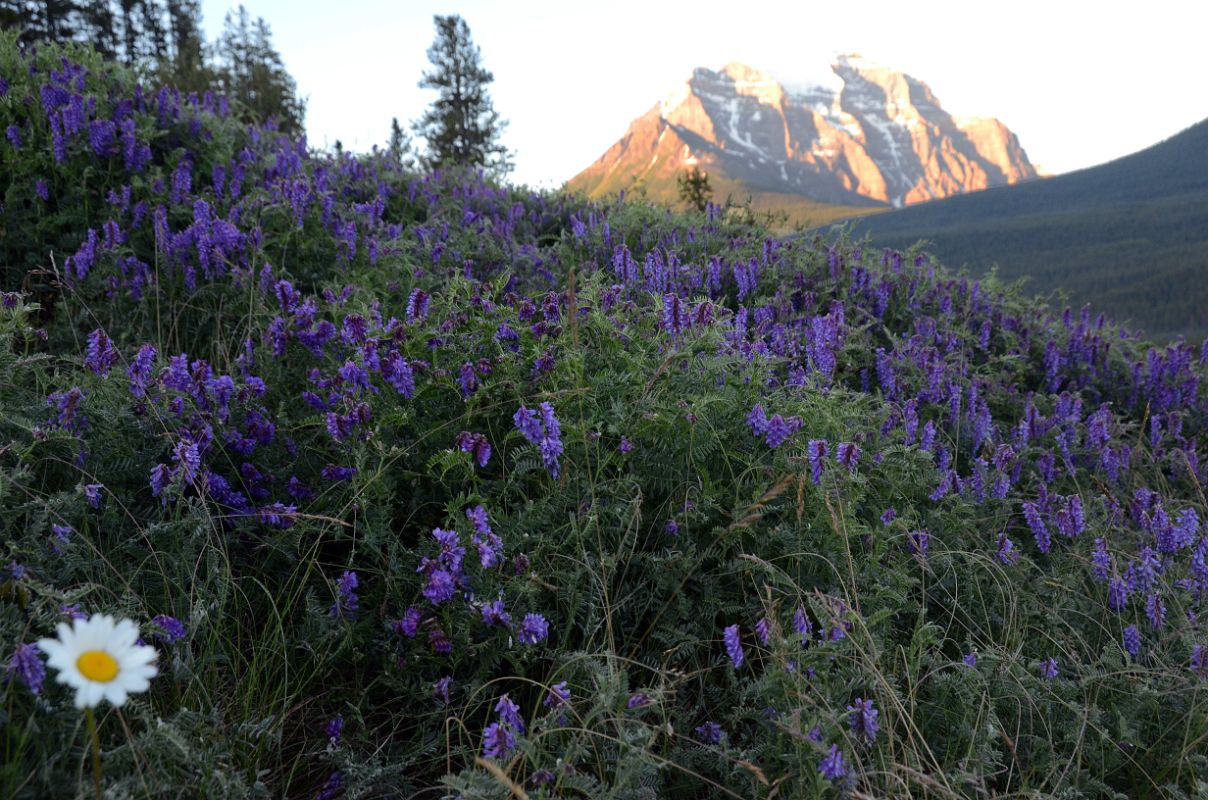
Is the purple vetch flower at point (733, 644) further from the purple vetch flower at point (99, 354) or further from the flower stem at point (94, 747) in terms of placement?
the purple vetch flower at point (99, 354)

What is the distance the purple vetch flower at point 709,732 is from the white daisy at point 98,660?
146 centimetres

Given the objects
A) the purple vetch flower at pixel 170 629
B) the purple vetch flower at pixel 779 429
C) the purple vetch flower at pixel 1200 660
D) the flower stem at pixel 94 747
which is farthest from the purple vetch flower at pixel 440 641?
the purple vetch flower at pixel 1200 660

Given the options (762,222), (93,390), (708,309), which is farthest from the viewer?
(762,222)

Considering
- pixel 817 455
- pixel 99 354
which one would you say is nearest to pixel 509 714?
pixel 817 455

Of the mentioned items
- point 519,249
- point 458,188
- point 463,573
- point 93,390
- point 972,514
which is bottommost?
point 972,514

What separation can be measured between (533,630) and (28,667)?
1.13 metres

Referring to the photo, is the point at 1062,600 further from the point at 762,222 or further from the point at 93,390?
the point at 762,222

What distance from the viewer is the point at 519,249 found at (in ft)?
19.4

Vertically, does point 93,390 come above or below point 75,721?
above

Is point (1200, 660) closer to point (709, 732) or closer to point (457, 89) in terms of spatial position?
point (709, 732)

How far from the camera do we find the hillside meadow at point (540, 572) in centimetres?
201

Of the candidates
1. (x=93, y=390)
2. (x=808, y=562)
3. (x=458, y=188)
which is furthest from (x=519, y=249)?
(x=808, y=562)

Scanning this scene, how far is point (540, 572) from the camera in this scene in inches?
95.2

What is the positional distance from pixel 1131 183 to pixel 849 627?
326 ft
